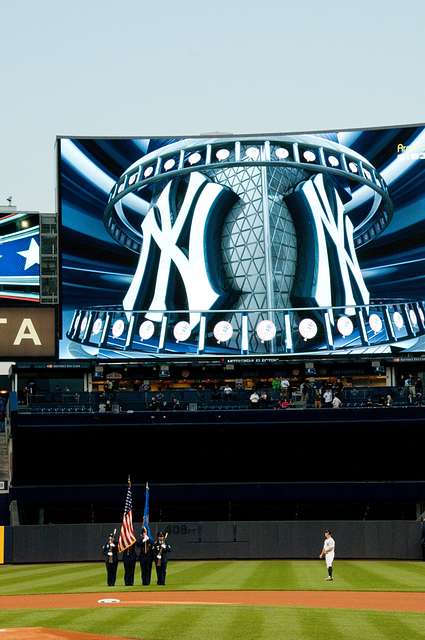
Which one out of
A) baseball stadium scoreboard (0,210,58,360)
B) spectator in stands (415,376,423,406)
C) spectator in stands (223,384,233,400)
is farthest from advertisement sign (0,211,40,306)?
spectator in stands (415,376,423,406)

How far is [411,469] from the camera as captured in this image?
174ft

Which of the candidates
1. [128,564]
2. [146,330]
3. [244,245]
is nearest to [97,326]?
[146,330]

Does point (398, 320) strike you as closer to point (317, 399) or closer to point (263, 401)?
point (317, 399)

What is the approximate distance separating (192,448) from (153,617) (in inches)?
1256

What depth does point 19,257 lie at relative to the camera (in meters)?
55.5

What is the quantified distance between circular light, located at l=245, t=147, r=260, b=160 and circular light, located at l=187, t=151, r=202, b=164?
2.52 m

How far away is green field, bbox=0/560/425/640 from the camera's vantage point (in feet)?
62.9

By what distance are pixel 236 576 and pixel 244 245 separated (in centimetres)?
2286

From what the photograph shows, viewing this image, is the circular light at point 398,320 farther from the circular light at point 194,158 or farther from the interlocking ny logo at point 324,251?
the circular light at point 194,158

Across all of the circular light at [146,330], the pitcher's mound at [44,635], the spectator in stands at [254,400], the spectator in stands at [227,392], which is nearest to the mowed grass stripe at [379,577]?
the pitcher's mound at [44,635]

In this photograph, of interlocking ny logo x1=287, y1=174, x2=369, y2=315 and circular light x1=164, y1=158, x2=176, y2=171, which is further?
circular light x1=164, y1=158, x2=176, y2=171

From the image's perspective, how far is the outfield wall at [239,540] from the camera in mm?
42469

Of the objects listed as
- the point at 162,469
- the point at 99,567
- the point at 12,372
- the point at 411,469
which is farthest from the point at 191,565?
the point at 12,372

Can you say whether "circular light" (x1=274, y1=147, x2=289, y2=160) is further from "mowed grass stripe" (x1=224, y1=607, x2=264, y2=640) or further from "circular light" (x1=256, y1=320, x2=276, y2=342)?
"mowed grass stripe" (x1=224, y1=607, x2=264, y2=640)
